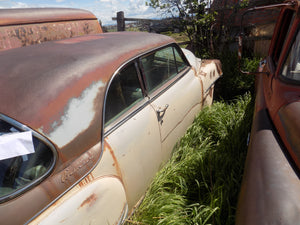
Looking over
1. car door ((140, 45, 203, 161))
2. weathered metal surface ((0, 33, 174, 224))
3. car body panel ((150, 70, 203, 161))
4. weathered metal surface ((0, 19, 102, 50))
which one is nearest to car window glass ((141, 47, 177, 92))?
car door ((140, 45, 203, 161))

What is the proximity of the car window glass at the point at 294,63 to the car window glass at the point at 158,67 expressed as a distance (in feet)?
3.65

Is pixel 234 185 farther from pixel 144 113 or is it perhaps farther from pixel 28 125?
pixel 28 125

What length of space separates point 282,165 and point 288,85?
0.69 meters

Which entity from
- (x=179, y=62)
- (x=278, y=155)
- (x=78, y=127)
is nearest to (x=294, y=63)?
(x=278, y=155)

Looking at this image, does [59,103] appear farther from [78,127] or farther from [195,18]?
[195,18]

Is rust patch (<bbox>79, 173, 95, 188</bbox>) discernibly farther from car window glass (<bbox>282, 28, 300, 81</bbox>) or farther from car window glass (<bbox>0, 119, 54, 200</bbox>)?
car window glass (<bbox>282, 28, 300, 81</bbox>)

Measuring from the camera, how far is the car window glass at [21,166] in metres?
0.99

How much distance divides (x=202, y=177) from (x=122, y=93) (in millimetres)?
1223

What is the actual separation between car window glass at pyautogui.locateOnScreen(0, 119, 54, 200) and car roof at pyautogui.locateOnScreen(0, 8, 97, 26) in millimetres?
1336

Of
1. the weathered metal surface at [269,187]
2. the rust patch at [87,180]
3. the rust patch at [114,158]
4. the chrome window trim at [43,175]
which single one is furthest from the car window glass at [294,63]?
the chrome window trim at [43,175]

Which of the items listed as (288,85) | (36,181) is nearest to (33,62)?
(36,181)

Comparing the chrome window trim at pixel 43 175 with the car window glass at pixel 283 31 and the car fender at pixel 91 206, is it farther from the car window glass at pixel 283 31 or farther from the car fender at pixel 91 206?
the car window glass at pixel 283 31

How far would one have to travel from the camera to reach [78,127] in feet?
4.00

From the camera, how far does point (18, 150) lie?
100 centimetres
